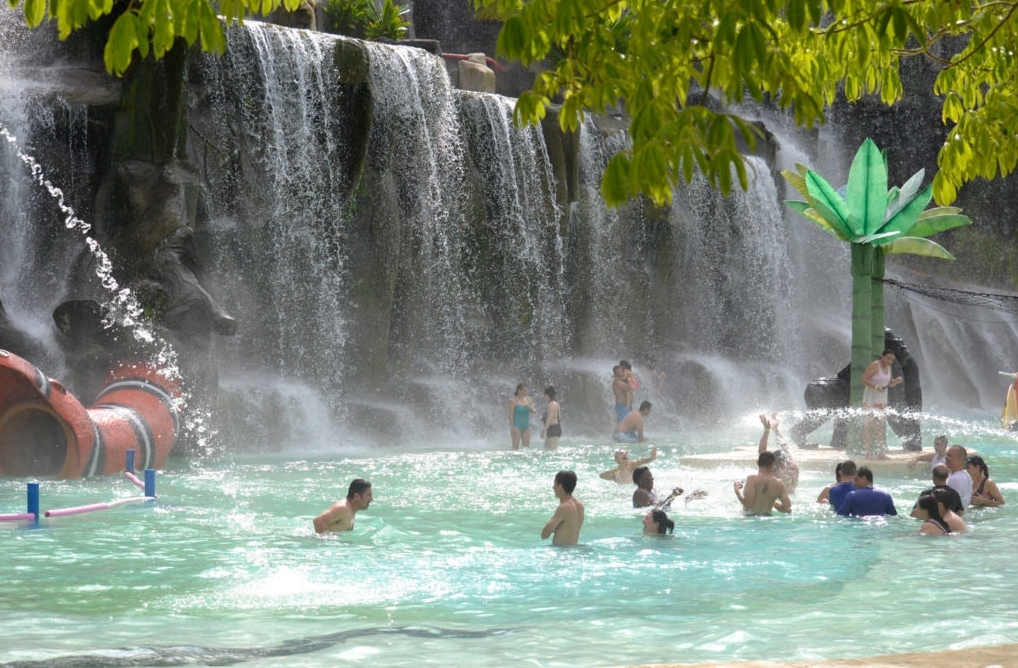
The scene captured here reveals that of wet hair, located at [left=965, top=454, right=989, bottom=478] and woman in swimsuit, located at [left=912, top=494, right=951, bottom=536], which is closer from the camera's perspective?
woman in swimsuit, located at [left=912, top=494, right=951, bottom=536]

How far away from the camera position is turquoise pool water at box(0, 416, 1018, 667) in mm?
7848

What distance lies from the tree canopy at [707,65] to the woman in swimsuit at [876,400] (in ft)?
35.6

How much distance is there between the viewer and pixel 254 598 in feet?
30.6

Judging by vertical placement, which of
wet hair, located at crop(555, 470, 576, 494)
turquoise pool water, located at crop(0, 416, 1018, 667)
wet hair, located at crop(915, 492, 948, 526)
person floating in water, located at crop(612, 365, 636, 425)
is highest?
person floating in water, located at crop(612, 365, 636, 425)

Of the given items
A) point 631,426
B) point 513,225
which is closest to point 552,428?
point 631,426

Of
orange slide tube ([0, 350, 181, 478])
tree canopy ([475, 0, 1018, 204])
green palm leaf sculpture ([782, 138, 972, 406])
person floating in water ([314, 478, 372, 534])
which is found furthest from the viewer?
green palm leaf sculpture ([782, 138, 972, 406])

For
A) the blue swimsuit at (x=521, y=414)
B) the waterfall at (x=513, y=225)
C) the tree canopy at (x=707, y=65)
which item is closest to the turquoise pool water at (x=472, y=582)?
the tree canopy at (x=707, y=65)

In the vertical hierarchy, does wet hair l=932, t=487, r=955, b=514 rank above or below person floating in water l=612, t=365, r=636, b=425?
below

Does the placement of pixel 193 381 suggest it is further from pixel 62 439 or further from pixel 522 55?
pixel 522 55

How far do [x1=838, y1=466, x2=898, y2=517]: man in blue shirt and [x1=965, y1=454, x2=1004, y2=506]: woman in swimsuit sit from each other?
60.6 inches

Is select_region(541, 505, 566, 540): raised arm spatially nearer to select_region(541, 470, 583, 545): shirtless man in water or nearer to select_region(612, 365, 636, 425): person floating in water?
select_region(541, 470, 583, 545): shirtless man in water

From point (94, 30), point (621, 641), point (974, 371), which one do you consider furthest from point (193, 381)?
point (974, 371)

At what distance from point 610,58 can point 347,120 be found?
62.4 ft

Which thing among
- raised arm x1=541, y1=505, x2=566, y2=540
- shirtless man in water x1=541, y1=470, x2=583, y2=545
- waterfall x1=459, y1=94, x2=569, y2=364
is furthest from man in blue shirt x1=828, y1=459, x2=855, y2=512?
waterfall x1=459, y1=94, x2=569, y2=364
